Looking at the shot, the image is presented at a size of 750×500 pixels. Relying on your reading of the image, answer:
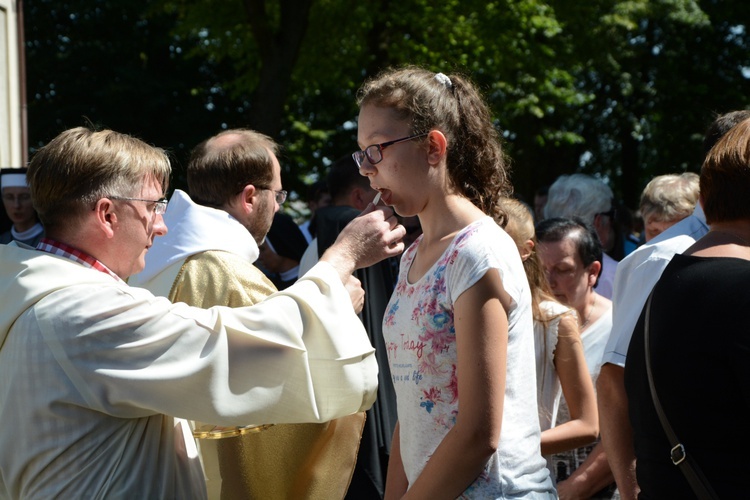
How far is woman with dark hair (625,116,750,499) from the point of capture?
6.85ft

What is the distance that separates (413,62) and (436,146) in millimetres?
13324

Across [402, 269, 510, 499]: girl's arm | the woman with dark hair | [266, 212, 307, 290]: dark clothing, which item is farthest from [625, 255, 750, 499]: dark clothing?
[266, 212, 307, 290]: dark clothing

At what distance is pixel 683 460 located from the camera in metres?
2.15

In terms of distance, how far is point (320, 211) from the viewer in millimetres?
4664

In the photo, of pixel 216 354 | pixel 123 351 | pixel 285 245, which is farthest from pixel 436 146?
pixel 285 245

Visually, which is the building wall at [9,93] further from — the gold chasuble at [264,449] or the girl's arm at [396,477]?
the girl's arm at [396,477]

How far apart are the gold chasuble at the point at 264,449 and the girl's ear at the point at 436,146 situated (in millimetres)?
996

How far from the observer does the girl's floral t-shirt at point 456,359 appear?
7.18 feet

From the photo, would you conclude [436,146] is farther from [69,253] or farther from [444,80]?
[69,253]

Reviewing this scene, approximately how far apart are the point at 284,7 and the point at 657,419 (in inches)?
492

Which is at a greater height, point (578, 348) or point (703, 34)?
point (703, 34)

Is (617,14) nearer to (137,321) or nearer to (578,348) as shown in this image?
(578,348)

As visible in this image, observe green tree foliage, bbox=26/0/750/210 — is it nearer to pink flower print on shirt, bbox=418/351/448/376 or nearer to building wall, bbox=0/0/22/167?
building wall, bbox=0/0/22/167

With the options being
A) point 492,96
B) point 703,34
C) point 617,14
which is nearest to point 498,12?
point 492,96
